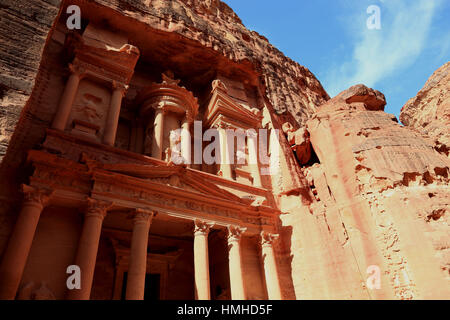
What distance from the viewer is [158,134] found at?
12852 millimetres

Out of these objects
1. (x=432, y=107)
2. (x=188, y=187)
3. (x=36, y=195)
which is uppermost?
(x=432, y=107)

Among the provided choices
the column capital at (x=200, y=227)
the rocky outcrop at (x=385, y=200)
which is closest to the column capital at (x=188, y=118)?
the column capital at (x=200, y=227)

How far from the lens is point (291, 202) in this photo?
511 inches

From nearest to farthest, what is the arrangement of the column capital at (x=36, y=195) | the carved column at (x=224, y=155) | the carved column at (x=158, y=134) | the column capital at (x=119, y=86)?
1. the column capital at (x=36, y=195)
2. the carved column at (x=158, y=134)
3. the column capital at (x=119, y=86)
4. the carved column at (x=224, y=155)

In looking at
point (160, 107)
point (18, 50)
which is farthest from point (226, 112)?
point (18, 50)

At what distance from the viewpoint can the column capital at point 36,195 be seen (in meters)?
7.68

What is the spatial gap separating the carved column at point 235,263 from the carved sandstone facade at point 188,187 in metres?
0.05

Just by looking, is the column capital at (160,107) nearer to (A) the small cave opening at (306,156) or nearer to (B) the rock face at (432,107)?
(A) the small cave opening at (306,156)

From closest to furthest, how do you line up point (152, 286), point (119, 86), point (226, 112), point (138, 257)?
point (138, 257), point (152, 286), point (119, 86), point (226, 112)

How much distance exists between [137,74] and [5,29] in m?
10.3

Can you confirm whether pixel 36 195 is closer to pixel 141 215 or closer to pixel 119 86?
pixel 141 215

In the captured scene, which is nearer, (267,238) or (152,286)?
(267,238)

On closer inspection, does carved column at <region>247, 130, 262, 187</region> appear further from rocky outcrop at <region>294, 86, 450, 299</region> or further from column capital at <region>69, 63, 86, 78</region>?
column capital at <region>69, 63, 86, 78</region>

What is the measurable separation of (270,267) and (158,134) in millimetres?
7508
